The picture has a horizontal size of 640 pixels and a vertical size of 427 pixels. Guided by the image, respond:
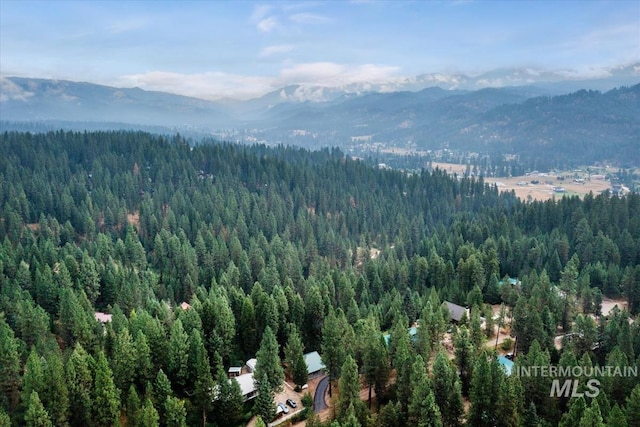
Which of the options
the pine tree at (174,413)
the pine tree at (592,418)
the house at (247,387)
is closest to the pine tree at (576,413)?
the pine tree at (592,418)

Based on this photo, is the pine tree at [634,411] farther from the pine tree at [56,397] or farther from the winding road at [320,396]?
the pine tree at [56,397]

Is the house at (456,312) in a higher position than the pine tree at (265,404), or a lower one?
lower

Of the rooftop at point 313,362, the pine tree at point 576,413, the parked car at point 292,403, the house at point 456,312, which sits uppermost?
the pine tree at point 576,413

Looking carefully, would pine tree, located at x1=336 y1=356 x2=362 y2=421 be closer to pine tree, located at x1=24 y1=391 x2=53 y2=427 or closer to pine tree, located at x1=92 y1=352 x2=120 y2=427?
pine tree, located at x1=92 y1=352 x2=120 y2=427

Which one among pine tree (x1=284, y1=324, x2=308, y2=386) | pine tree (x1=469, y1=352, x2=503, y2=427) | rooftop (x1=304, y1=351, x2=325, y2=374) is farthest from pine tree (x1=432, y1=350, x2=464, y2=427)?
rooftop (x1=304, y1=351, x2=325, y2=374)

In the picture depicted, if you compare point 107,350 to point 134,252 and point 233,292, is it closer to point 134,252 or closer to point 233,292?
point 233,292

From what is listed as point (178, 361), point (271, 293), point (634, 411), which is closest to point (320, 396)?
point (178, 361)

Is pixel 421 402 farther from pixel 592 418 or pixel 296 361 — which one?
pixel 296 361
